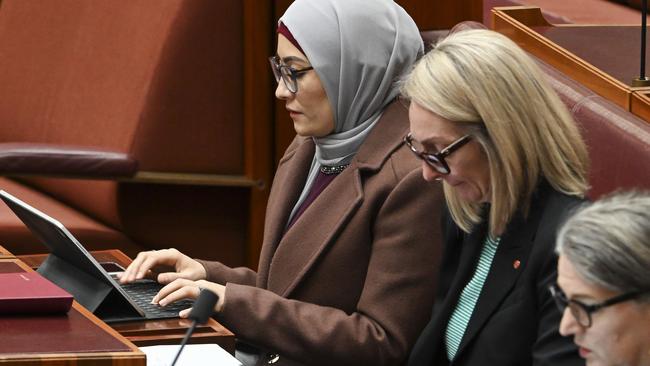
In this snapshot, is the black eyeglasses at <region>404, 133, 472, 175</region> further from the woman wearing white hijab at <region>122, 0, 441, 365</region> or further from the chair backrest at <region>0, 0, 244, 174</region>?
the chair backrest at <region>0, 0, 244, 174</region>

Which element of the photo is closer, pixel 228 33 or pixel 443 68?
pixel 443 68

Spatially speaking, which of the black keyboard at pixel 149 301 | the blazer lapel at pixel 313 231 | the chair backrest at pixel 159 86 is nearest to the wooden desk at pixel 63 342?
the black keyboard at pixel 149 301

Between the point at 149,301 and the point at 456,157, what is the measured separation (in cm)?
32

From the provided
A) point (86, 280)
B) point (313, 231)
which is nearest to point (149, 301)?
point (86, 280)

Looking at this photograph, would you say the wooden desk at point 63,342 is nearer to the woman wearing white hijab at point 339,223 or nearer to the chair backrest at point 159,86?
the woman wearing white hijab at point 339,223

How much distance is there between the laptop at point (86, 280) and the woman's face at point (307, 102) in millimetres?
207

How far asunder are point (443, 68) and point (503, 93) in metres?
0.06

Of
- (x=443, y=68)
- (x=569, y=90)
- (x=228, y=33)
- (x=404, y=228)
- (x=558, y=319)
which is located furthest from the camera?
(x=228, y=33)

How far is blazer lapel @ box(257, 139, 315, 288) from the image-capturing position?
138 centimetres

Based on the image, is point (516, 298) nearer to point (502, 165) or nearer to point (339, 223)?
point (502, 165)

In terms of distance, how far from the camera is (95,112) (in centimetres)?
203

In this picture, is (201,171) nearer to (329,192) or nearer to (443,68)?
(329,192)

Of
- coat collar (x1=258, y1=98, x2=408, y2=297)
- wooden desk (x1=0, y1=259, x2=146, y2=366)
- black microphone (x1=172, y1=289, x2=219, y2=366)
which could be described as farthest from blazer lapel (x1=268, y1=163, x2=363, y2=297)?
black microphone (x1=172, y1=289, x2=219, y2=366)

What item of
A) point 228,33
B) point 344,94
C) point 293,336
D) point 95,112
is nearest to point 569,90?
point 344,94
